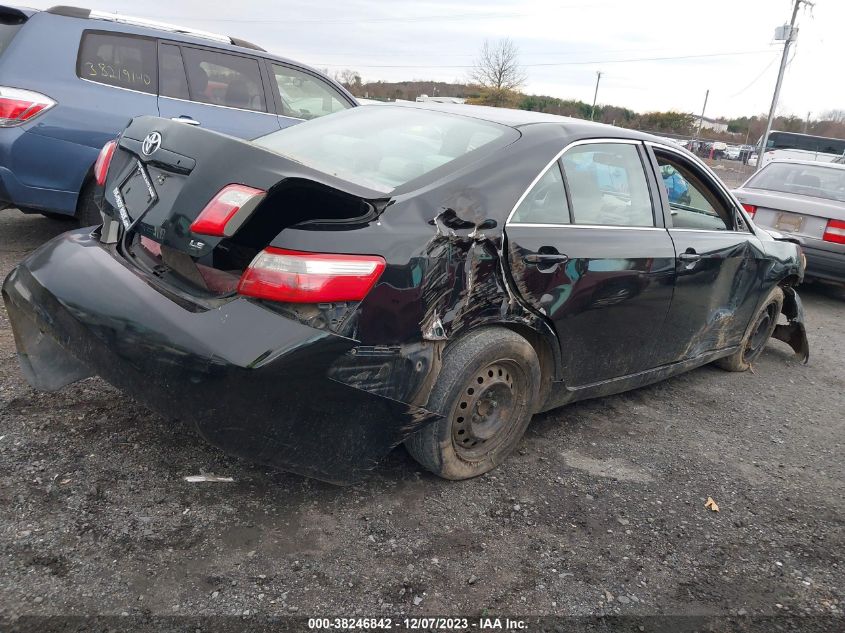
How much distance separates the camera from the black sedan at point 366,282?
2.12 meters

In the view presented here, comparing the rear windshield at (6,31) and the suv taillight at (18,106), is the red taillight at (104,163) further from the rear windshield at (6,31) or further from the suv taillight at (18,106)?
the rear windshield at (6,31)

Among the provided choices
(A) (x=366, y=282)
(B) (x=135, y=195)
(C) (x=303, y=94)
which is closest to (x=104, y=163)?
(B) (x=135, y=195)

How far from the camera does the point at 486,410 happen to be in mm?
2881

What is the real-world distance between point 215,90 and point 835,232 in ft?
21.2

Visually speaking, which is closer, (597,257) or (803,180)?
(597,257)

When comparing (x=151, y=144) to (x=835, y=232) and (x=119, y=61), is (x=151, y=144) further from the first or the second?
(x=835, y=232)

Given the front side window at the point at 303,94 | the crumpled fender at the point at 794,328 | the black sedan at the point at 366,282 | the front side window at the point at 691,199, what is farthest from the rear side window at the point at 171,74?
the crumpled fender at the point at 794,328

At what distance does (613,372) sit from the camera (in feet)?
11.1

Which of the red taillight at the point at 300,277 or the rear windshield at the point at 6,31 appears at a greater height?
the rear windshield at the point at 6,31

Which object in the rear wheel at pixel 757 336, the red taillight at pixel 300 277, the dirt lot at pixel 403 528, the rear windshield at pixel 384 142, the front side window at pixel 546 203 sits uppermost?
the rear windshield at pixel 384 142

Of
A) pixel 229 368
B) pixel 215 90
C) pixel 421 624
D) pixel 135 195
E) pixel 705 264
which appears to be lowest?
pixel 421 624

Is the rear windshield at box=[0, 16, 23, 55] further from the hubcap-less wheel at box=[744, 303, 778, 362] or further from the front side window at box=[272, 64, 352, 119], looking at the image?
the hubcap-less wheel at box=[744, 303, 778, 362]

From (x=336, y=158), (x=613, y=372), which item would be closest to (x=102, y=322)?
(x=336, y=158)

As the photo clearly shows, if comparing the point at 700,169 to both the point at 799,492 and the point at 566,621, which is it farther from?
the point at 566,621
